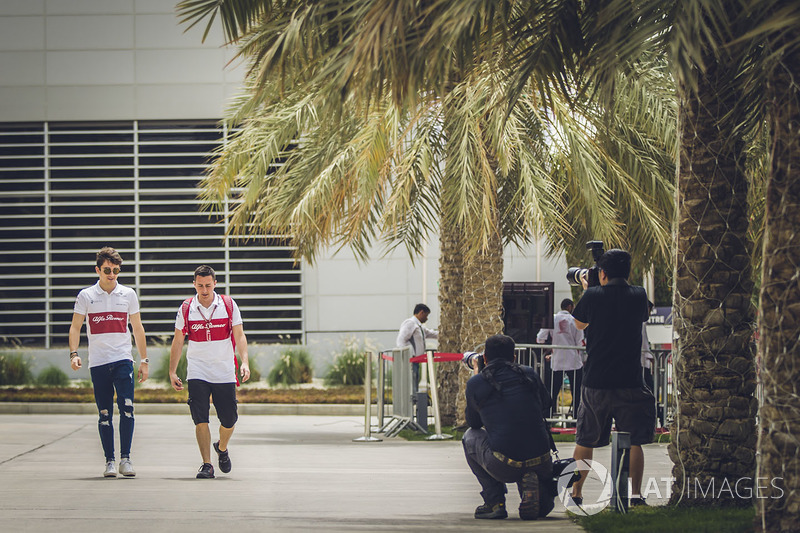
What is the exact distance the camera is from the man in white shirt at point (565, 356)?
15680mm

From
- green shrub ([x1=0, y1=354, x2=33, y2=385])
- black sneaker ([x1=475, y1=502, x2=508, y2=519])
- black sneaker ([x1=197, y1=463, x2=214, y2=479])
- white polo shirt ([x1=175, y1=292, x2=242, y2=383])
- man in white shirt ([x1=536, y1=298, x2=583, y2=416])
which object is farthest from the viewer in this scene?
green shrub ([x1=0, y1=354, x2=33, y2=385])

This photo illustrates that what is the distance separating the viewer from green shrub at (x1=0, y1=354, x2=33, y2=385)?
24.4m

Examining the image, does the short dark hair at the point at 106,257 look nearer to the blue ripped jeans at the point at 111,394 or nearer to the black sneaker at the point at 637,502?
the blue ripped jeans at the point at 111,394

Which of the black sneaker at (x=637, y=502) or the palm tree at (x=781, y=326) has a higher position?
the palm tree at (x=781, y=326)

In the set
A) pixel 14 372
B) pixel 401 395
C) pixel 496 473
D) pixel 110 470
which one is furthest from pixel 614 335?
pixel 14 372

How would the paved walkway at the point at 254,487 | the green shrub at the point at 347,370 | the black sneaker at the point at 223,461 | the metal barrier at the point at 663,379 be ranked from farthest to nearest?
the green shrub at the point at 347,370 → the metal barrier at the point at 663,379 → the black sneaker at the point at 223,461 → the paved walkway at the point at 254,487

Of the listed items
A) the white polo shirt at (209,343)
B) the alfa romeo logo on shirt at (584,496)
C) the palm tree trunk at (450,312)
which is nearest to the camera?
the alfa romeo logo on shirt at (584,496)

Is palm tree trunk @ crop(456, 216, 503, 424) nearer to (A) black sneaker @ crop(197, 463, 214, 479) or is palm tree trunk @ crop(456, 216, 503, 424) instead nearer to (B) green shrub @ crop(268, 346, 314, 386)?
(A) black sneaker @ crop(197, 463, 214, 479)

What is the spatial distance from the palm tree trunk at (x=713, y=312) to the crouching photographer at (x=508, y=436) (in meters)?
0.98

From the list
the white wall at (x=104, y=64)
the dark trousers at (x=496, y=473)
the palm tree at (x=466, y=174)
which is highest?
the white wall at (x=104, y=64)

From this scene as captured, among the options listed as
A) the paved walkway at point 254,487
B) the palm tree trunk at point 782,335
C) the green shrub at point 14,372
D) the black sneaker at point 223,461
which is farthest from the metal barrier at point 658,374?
the green shrub at point 14,372

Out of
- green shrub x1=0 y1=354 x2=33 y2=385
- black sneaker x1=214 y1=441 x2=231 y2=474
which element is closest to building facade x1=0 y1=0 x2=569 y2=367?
green shrub x1=0 y1=354 x2=33 y2=385

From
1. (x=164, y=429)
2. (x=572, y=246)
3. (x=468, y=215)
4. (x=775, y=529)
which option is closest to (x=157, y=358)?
(x=164, y=429)

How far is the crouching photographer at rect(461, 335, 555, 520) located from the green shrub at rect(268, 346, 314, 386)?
53.5 feet
